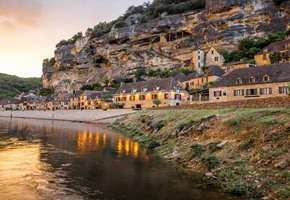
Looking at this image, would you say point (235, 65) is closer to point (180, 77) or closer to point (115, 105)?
point (180, 77)

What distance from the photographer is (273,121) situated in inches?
758

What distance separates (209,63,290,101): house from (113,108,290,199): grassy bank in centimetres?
2708

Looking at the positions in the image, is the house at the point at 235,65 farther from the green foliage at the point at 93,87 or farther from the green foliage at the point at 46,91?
the green foliage at the point at 46,91

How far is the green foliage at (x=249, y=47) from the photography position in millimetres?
85312

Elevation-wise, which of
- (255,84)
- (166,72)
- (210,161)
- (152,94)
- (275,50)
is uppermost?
(275,50)

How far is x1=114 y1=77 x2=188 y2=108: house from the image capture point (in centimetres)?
7388

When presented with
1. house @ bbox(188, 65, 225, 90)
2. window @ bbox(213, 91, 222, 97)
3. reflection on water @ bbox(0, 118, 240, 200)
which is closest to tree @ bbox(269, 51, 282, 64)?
house @ bbox(188, 65, 225, 90)

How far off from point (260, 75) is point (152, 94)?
32311 mm

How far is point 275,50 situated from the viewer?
75.2m

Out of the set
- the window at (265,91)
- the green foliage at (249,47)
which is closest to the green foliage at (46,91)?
the green foliage at (249,47)

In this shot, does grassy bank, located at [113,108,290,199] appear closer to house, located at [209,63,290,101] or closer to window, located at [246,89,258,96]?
house, located at [209,63,290,101]

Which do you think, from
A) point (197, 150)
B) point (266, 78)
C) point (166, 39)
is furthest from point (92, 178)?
point (166, 39)

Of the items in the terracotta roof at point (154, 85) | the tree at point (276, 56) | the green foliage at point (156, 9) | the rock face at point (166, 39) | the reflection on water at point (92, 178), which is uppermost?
the green foliage at point (156, 9)

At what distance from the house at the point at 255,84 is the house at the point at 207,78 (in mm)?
19679
